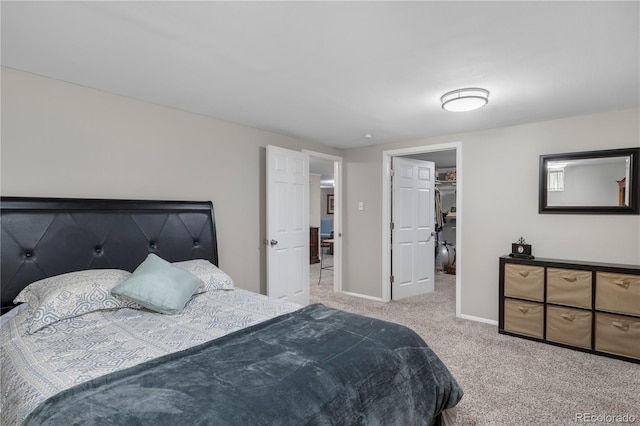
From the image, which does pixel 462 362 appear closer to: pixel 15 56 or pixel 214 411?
pixel 214 411

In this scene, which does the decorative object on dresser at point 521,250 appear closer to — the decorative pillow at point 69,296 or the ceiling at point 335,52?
the ceiling at point 335,52

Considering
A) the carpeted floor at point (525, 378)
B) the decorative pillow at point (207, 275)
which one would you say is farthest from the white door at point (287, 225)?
the carpeted floor at point (525, 378)

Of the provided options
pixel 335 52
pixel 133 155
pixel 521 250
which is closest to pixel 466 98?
pixel 335 52

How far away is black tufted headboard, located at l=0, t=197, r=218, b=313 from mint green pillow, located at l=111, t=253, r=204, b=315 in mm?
464

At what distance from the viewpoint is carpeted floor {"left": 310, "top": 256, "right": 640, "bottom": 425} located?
2070 mm

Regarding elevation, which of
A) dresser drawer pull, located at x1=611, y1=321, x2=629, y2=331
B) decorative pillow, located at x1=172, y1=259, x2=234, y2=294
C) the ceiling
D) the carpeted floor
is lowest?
the carpeted floor

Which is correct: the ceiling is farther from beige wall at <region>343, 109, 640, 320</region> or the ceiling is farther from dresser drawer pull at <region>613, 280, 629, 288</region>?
dresser drawer pull at <region>613, 280, 629, 288</region>

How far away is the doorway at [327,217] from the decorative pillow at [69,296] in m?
2.97

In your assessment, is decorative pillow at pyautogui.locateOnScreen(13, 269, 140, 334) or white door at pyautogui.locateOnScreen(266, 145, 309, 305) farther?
white door at pyautogui.locateOnScreen(266, 145, 309, 305)

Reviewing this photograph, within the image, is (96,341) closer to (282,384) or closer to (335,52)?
(282,384)

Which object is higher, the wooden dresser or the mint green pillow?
the mint green pillow

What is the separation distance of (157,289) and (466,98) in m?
2.61

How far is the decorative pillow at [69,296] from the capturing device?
5.74 ft

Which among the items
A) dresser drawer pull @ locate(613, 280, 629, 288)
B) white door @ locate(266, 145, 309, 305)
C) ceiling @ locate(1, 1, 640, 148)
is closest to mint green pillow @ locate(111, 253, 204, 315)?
ceiling @ locate(1, 1, 640, 148)
